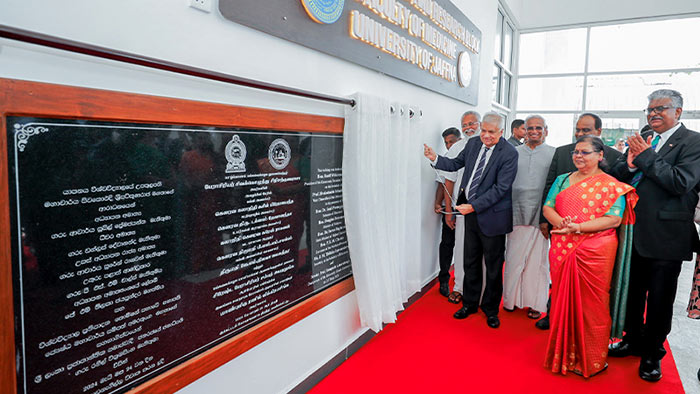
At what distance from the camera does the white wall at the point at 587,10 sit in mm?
5910

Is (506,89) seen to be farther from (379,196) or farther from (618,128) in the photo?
(379,196)

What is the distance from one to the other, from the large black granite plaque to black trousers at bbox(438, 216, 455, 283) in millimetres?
1976

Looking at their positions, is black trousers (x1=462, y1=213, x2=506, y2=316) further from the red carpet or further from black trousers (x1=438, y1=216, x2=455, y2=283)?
black trousers (x1=438, y1=216, x2=455, y2=283)

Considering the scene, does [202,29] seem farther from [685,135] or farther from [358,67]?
[685,135]

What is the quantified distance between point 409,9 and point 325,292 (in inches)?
80.9

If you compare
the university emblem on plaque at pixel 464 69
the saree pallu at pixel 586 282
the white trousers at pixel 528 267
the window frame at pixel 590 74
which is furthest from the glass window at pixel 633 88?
the saree pallu at pixel 586 282

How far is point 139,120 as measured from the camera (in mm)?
1135

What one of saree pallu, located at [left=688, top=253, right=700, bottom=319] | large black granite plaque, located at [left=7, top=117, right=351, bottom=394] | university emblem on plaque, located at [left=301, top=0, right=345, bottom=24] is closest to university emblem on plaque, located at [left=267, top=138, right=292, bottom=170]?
large black granite plaque, located at [left=7, top=117, right=351, bottom=394]

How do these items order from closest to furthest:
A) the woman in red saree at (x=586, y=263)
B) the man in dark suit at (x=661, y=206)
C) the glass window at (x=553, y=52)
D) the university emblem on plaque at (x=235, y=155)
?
the university emblem on plaque at (x=235, y=155), the man in dark suit at (x=661, y=206), the woman in red saree at (x=586, y=263), the glass window at (x=553, y=52)

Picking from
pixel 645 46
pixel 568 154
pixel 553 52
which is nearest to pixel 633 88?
pixel 645 46

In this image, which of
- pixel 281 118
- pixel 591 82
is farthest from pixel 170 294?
pixel 591 82

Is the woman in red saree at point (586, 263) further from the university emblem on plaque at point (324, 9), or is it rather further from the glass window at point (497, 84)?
the glass window at point (497, 84)

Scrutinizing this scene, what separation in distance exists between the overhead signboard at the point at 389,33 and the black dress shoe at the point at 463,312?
72.3 inches

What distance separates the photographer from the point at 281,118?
1649 millimetres
